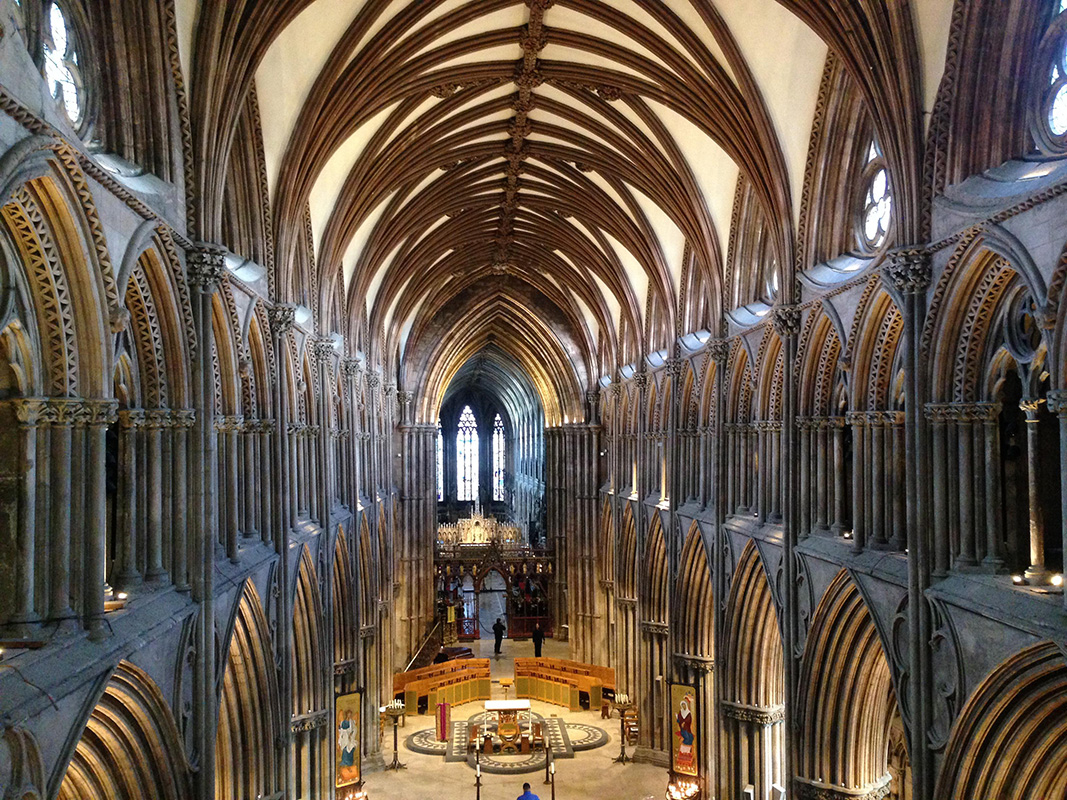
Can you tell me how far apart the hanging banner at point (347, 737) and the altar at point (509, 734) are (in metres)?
6.83

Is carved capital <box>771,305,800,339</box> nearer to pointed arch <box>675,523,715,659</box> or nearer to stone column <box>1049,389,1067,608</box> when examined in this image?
stone column <box>1049,389,1067,608</box>

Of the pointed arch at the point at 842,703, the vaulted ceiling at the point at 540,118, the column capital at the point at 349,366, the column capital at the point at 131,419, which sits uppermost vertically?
the vaulted ceiling at the point at 540,118

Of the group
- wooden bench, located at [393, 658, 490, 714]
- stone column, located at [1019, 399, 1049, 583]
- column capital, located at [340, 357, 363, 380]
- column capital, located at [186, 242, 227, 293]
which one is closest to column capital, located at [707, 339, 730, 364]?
column capital, located at [340, 357, 363, 380]

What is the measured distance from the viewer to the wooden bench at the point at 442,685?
28.2 meters

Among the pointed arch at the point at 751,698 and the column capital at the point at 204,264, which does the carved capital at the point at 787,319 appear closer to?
the pointed arch at the point at 751,698

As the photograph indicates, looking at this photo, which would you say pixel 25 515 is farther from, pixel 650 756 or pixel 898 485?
pixel 650 756

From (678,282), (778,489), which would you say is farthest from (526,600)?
(778,489)

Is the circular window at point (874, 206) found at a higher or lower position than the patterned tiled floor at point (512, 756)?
higher

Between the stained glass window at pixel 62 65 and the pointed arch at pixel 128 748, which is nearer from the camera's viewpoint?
the stained glass window at pixel 62 65

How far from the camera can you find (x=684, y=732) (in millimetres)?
18375

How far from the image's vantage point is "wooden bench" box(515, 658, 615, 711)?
2881 centimetres

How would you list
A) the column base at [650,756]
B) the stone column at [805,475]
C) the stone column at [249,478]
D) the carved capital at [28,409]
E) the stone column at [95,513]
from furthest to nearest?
the column base at [650,756]
the stone column at [805,475]
the stone column at [249,478]
the stone column at [95,513]
the carved capital at [28,409]

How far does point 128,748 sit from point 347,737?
908 centimetres

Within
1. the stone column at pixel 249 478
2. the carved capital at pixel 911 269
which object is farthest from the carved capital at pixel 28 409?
the carved capital at pixel 911 269
